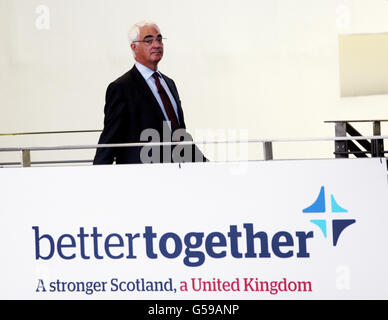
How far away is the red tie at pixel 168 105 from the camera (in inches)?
152

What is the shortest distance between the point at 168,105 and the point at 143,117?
5.6 inches

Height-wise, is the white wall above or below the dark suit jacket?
above

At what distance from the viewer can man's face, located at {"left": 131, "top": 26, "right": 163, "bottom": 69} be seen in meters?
3.92

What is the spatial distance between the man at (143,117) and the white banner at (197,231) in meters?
0.18

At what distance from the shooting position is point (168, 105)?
A: 389cm

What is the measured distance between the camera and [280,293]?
3.53 metres

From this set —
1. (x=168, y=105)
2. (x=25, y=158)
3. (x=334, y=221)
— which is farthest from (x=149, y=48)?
(x=334, y=221)

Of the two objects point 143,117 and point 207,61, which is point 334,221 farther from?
point 207,61

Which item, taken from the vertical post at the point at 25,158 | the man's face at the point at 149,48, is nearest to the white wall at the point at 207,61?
the man's face at the point at 149,48

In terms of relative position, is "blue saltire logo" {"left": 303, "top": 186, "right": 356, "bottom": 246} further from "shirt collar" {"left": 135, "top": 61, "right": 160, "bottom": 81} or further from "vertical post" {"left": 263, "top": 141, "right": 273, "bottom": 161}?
"shirt collar" {"left": 135, "top": 61, "right": 160, "bottom": 81}

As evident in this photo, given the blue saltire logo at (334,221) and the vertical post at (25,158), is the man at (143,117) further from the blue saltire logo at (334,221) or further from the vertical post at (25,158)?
the blue saltire logo at (334,221)

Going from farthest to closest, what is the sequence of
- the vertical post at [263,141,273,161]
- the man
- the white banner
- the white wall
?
the white wall < the man < the vertical post at [263,141,273,161] < the white banner

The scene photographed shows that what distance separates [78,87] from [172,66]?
0.76 meters

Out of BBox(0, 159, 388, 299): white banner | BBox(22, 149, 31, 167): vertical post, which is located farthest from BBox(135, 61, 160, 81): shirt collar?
BBox(22, 149, 31, 167): vertical post
